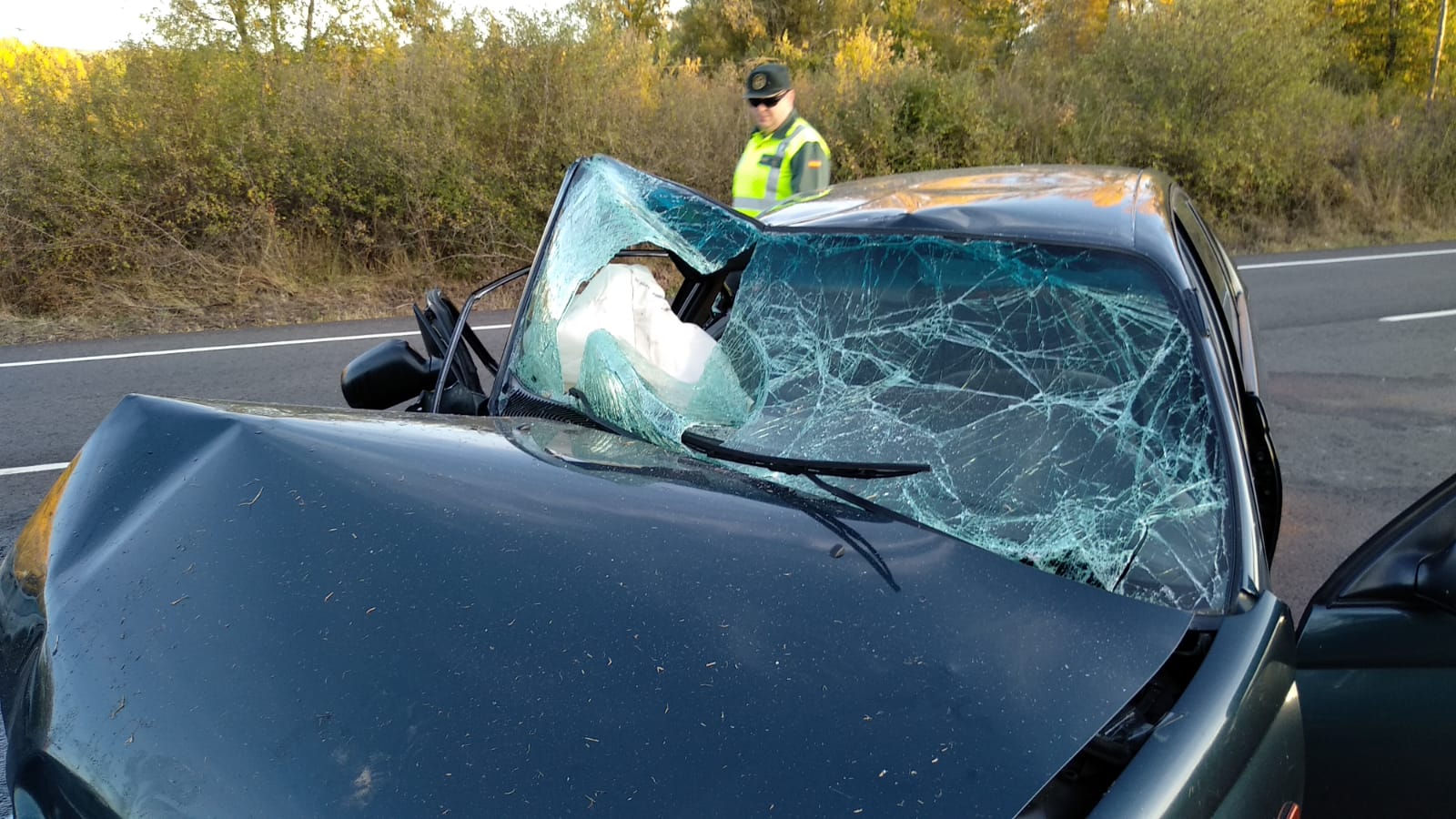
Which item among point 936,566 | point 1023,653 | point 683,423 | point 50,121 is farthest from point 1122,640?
point 50,121

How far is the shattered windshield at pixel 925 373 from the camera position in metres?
1.76

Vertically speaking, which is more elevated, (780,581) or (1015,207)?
(1015,207)

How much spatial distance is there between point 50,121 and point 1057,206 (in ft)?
36.9

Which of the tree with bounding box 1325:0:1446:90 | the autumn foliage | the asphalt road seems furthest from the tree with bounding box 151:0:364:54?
the tree with bounding box 1325:0:1446:90

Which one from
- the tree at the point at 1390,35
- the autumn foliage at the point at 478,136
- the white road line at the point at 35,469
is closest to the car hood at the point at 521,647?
the white road line at the point at 35,469

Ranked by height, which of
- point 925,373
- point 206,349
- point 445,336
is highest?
point 445,336

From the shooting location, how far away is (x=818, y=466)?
1.67 metres

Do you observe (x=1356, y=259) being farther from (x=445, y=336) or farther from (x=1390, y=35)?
(x=1390, y=35)

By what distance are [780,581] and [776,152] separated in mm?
4304

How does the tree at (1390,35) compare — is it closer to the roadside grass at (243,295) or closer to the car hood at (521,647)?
the roadside grass at (243,295)

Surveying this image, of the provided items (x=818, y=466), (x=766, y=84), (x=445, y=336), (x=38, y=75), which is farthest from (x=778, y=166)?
(x=38, y=75)

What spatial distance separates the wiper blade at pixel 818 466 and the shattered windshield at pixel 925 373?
3 cm

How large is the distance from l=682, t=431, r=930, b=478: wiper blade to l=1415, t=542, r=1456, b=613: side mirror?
2.57 ft

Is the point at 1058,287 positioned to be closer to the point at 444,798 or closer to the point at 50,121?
the point at 444,798
